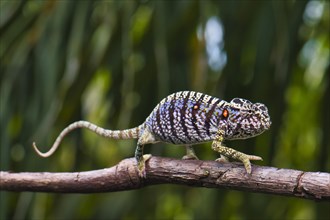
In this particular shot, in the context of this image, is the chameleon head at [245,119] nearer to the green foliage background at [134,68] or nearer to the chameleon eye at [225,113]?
the chameleon eye at [225,113]

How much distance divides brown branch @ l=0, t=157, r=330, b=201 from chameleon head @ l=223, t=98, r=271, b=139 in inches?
2.1

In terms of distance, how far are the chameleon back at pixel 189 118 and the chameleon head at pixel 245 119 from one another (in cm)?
1

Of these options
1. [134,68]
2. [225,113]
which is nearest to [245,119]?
[225,113]

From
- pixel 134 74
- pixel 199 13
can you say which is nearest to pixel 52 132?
pixel 134 74

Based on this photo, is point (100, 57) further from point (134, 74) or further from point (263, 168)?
point (263, 168)

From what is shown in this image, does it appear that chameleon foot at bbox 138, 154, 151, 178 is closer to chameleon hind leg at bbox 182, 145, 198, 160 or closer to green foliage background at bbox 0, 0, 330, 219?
chameleon hind leg at bbox 182, 145, 198, 160

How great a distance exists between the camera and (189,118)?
794 millimetres

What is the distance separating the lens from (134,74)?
58.4 inches

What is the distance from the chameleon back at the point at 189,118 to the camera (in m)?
0.79

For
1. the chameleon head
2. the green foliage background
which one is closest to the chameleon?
the chameleon head

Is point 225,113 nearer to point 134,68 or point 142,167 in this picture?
point 142,167

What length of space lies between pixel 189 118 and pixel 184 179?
72 mm

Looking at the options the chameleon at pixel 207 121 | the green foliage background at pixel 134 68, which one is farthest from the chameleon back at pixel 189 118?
the green foliage background at pixel 134 68

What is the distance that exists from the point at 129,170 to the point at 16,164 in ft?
2.38
